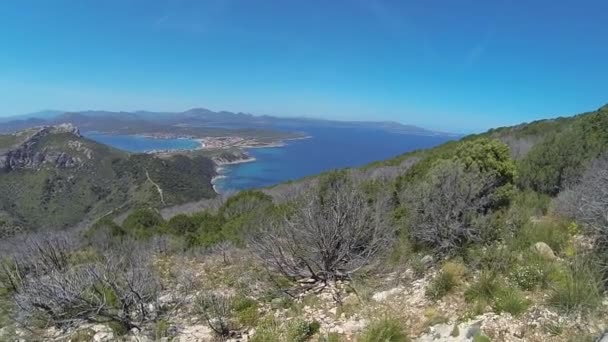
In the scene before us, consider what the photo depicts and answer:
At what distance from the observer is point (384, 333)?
432 cm

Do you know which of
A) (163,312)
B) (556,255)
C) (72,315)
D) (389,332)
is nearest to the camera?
(389,332)

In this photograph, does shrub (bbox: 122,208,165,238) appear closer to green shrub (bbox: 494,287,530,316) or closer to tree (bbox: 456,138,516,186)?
tree (bbox: 456,138,516,186)

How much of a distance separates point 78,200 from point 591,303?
99.9 metres

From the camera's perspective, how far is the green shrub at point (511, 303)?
4.27m

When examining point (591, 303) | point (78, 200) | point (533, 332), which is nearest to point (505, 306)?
point (533, 332)

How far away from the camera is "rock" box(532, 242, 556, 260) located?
550 cm

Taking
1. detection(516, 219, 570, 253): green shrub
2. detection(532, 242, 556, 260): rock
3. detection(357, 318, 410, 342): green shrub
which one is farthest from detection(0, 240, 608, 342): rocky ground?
detection(516, 219, 570, 253): green shrub

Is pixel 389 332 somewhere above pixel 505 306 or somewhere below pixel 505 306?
below

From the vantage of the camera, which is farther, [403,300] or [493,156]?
[493,156]

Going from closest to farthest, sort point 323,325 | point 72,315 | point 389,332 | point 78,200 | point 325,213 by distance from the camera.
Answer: point 389,332, point 323,325, point 72,315, point 325,213, point 78,200

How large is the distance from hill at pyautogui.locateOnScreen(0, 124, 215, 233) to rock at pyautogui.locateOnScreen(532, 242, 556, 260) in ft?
234

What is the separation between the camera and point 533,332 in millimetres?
3941


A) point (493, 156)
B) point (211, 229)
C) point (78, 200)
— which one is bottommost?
point (78, 200)

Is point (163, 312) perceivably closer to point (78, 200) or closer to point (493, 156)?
point (493, 156)
